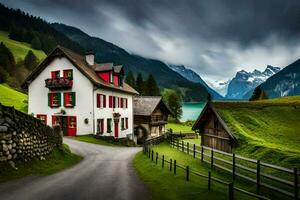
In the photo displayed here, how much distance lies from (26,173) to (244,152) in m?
13.0

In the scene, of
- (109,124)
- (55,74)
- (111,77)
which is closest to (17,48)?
(55,74)

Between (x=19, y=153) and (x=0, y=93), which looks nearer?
(x=19, y=153)

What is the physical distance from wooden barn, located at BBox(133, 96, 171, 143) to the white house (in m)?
9.25

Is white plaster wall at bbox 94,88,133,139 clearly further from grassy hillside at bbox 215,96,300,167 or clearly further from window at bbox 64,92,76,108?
grassy hillside at bbox 215,96,300,167

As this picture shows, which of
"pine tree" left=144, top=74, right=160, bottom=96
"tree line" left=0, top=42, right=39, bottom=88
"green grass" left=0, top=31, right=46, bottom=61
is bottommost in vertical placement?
"pine tree" left=144, top=74, right=160, bottom=96

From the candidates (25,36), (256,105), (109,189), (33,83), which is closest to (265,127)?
(256,105)

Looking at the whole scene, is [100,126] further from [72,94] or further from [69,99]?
[72,94]

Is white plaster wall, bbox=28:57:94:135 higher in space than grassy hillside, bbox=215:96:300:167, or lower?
higher

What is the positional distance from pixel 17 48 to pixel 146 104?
343 feet

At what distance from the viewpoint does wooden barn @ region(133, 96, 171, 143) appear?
4688 cm

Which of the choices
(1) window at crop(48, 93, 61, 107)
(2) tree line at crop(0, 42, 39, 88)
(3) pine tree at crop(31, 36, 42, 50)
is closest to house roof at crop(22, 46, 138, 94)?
(1) window at crop(48, 93, 61, 107)

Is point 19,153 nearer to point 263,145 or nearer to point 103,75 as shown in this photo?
point 263,145

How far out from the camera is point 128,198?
408 inches

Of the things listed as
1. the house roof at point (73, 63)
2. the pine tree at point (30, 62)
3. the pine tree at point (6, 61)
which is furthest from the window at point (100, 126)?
the pine tree at point (30, 62)
